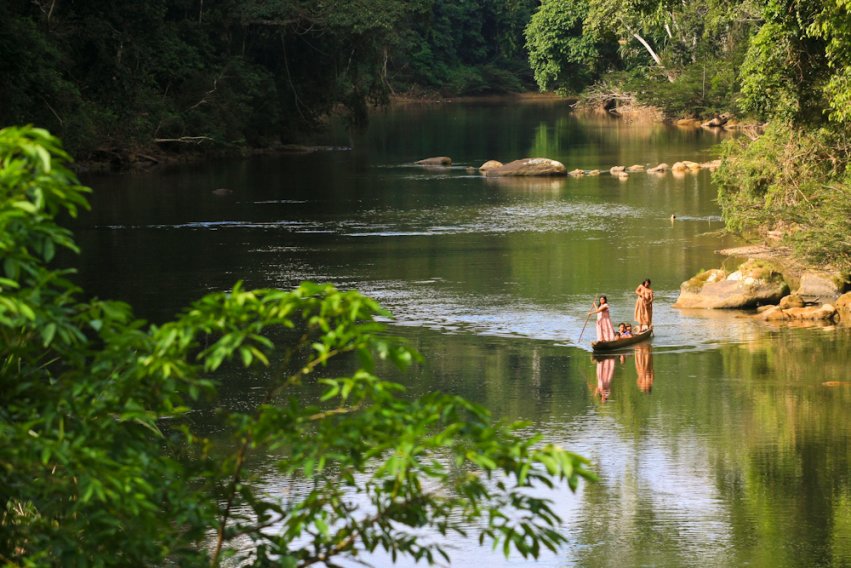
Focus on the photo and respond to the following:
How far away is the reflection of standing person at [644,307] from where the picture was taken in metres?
23.6

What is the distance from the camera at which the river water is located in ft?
48.9

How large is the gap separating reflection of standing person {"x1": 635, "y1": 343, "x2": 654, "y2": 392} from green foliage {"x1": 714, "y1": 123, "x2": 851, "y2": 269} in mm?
5488

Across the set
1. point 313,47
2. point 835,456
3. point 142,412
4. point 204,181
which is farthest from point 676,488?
point 313,47

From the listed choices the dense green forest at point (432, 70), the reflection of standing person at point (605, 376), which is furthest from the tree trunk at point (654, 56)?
the reflection of standing person at point (605, 376)

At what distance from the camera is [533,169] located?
2103 inches

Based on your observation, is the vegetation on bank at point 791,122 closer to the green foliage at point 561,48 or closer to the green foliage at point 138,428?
the green foliage at point 138,428

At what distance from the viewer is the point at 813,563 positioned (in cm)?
1323

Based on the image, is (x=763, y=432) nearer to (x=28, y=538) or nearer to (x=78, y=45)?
(x=28, y=538)

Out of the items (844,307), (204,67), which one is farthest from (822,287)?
(204,67)

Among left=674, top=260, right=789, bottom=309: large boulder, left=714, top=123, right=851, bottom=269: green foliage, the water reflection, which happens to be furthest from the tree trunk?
the water reflection

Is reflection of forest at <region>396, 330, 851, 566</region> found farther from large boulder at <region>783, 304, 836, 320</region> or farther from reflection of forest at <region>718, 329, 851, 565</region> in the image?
large boulder at <region>783, 304, 836, 320</region>

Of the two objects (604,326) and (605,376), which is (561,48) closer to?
(604,326)

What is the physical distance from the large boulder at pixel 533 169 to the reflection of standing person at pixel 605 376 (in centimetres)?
3126

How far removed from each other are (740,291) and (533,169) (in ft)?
90.4
